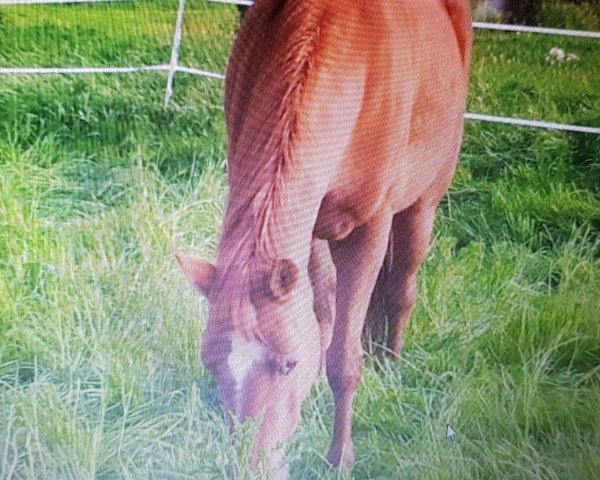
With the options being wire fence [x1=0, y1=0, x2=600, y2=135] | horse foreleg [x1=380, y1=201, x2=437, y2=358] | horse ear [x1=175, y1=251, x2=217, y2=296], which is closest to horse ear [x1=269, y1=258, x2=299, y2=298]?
horse ear [x1=175, y1=251, x2=217, y2=296]

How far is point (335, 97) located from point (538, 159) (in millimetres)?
390

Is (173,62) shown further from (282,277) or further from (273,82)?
(282,277)

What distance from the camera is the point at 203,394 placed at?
1.29m

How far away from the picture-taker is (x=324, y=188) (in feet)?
3.95

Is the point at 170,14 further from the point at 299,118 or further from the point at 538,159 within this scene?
the point at 538,159

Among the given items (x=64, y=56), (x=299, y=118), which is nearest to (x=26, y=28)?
(x=64, y=56)

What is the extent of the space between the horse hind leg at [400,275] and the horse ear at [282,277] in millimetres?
199

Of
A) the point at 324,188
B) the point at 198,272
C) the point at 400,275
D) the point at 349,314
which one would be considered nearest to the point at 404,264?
the point at 400,275

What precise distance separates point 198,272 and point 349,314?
0.26 metres

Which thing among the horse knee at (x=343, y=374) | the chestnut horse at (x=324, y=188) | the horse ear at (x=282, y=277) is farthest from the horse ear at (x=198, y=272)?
the horse knee at (x=343, y=374)

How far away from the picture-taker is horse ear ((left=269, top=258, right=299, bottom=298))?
1202 mm

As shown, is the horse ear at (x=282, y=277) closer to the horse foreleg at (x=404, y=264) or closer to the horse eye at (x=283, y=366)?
the horse eye at (x=283, y=366)

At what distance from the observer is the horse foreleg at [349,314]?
1.29 meters

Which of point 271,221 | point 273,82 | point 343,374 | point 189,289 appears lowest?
point 343,374
